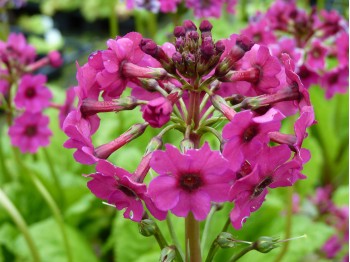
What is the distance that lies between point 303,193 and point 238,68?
1.57m

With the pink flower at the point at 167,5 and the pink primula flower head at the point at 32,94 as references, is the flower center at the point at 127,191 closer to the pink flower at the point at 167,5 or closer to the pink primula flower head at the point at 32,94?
the pink primula flower head at the point at 32,94

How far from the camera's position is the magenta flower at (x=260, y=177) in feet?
2.94

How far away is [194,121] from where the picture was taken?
1064mm

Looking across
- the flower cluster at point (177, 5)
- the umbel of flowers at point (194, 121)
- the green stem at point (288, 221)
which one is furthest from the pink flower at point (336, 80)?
the umbel of flowers at point (194, 121)

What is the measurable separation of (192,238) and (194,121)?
0.78 ft

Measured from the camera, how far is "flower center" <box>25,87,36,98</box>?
1.98m

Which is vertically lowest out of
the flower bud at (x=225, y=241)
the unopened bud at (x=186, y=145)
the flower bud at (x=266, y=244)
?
the flower bud at (x=266, y=244)

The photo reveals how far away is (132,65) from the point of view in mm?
1039

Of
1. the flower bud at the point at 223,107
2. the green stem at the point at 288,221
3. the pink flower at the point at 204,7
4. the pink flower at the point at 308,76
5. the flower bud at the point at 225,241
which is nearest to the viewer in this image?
the flower bud at the point at 223,107

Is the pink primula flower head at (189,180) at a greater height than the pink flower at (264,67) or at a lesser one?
lesser

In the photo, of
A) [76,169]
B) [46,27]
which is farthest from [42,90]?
[46,27]

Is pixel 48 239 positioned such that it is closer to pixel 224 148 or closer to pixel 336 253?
pixel 336 253

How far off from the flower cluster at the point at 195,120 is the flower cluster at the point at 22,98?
94 centimetres

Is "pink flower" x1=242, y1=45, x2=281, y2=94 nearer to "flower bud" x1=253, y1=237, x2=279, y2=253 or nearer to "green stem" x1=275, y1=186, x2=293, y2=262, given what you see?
"flower bud" x1=253, y1=237, x2=279, y2=253
